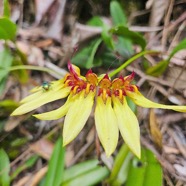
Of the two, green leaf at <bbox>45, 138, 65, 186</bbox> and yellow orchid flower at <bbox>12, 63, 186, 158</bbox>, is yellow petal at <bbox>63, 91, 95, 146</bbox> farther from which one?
green leaf at <bbox>45, 138, 65, 186</bbox>

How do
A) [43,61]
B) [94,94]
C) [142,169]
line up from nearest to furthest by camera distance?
[94,94]
[142,169]
[43,61]

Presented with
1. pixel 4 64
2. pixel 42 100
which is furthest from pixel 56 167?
pixel 4 64

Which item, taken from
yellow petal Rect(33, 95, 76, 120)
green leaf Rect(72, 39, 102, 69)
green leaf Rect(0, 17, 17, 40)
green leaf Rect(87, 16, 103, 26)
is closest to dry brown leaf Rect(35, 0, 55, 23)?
green leaf Rect(87, 16, 103, 26)

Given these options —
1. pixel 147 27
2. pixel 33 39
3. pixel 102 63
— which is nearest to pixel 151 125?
pixel 102 63

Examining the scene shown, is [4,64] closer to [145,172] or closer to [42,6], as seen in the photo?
[42,6]

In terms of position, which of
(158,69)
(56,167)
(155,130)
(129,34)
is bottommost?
(155,130)

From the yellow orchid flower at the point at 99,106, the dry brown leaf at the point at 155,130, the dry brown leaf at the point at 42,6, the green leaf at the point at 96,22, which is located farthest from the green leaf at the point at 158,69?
the dry brown leaf at the point at 42,6

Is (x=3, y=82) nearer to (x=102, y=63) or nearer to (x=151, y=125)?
(x=102, y=63)
